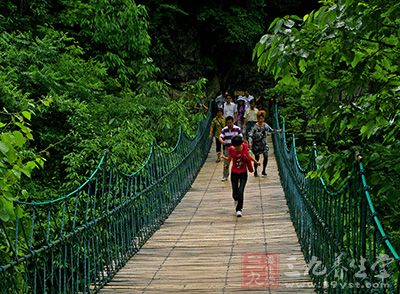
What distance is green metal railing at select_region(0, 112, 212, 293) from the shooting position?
16.1ft

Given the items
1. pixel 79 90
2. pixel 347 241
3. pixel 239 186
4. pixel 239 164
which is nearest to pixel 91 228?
pixel 347 241

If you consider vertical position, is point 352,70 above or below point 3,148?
above

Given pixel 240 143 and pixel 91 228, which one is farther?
pixel 240 143

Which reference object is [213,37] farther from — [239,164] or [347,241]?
[347,241]

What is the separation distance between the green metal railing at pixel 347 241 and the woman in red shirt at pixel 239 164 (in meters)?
2.53

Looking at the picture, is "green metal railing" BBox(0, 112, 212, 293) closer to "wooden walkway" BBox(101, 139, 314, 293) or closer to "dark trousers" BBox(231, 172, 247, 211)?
"wooden walkway" BBox(101, 139, 314, 293)

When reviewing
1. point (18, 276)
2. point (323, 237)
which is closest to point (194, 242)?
point (323, 237)

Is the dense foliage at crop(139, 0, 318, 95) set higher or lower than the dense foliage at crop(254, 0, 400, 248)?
higher

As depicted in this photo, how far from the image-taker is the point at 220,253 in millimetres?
8445

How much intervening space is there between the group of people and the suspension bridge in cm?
68

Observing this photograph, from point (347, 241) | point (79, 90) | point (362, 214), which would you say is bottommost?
point (347, 241)

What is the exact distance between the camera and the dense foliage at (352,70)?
16.0 ft

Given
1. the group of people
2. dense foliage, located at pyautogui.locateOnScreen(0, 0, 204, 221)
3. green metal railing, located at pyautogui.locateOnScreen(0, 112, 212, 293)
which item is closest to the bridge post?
green metal railing, located at pyautogui.locateOnScreen(0, 112, 212, 293)

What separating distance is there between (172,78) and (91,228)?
19.4m
